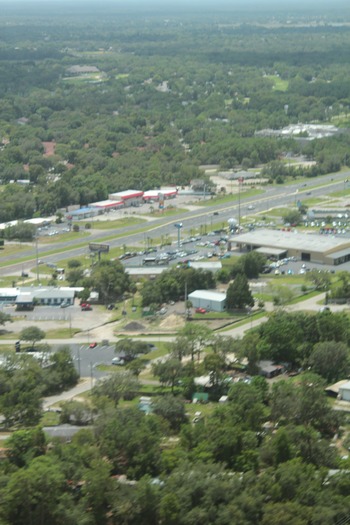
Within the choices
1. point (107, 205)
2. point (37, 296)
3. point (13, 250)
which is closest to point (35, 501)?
point (37, 296)

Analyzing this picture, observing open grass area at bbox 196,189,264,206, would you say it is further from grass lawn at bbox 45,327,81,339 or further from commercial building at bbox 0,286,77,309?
grass lawn at bbox 45,327,81,339

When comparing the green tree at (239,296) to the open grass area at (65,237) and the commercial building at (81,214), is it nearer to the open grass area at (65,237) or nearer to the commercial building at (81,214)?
the open grass area at (65,237)

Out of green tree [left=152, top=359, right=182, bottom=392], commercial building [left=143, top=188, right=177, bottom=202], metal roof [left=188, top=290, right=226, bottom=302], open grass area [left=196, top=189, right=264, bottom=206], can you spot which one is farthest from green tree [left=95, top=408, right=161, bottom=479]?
commercial building [left=143, top=188, right=177, bottom=202]

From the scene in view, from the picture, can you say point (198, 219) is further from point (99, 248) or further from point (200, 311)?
point (200, 311)

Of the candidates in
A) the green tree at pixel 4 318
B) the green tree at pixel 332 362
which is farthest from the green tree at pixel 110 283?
the green tree at pixel 332 362

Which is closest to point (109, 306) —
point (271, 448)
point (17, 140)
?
point (271, 448)

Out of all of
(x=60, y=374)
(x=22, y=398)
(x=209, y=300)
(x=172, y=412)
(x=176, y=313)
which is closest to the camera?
(x=172, y=412)
